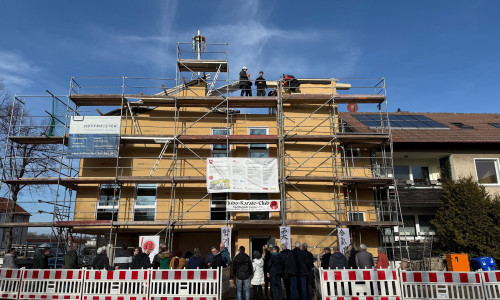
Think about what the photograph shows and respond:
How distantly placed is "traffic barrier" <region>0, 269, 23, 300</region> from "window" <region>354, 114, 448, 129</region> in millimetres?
15811

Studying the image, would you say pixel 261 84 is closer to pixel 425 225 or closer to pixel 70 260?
pixel 425 225

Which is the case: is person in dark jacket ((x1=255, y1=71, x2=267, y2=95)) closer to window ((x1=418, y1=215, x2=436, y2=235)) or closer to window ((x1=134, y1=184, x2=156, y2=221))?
window ((x1=134, y1=184, x2=156, y2=221))

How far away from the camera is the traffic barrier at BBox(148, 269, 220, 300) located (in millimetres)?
8492

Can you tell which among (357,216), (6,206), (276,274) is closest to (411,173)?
(357,216)

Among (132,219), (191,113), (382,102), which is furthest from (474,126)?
(132,219)

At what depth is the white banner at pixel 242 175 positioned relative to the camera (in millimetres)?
15234

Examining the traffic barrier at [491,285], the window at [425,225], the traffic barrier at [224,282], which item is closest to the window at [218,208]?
the traffic barrier at [224,282]

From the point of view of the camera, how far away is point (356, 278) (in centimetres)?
826

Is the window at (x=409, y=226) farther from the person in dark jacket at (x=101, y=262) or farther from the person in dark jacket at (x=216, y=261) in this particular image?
the person in dark jacket at (x=101, y=262)

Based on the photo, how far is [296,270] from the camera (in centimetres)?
927

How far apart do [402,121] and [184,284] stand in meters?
15.9

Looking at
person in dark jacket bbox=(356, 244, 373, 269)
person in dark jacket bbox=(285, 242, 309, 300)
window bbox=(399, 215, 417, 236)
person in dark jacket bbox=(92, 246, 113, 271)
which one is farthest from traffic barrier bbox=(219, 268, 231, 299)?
window bbox=(399, 215, 417, 236)

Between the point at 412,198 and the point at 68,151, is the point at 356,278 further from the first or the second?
the point at 68,151

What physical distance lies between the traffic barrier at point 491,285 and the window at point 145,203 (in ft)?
40.4
